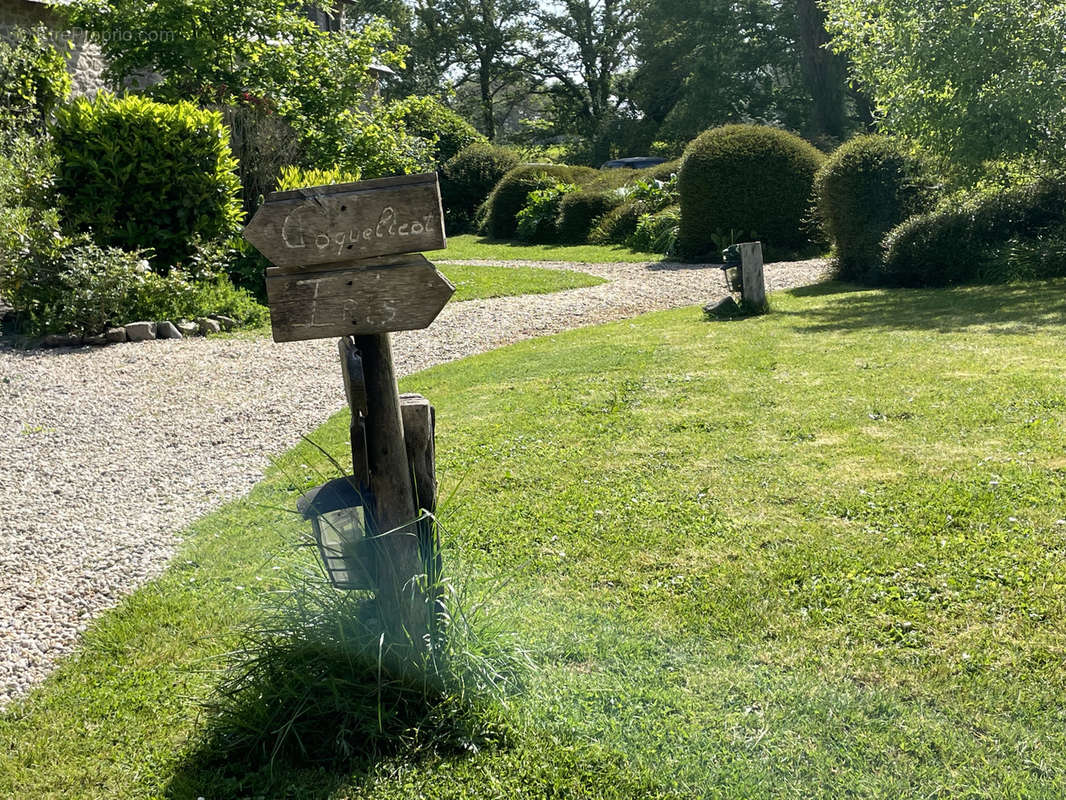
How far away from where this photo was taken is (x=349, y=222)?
8.86 ft

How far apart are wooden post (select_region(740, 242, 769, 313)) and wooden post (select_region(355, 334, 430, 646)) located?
846 cm

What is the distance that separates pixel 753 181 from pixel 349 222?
15372mm

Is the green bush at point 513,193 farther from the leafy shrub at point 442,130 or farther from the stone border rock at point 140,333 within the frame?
the stone border rock at point 140,333

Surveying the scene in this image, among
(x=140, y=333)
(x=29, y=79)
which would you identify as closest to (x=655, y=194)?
(x=29, y=79)

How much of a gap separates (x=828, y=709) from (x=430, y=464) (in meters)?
1.57

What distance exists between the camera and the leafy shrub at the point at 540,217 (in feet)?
72.6

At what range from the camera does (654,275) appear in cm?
1552

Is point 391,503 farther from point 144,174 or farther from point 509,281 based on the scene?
point 509,281

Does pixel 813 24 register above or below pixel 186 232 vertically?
above

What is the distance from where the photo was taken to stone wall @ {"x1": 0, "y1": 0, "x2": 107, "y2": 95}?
49.7 ft

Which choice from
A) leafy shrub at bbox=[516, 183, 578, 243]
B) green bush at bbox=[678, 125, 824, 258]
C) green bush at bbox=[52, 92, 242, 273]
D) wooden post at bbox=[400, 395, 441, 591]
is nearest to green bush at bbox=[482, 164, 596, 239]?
leafy shrub at bbox=[516, 183, 578, 243]

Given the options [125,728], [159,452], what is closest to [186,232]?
[159,452]

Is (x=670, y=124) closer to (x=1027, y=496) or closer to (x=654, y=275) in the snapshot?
(x=654, y=275)

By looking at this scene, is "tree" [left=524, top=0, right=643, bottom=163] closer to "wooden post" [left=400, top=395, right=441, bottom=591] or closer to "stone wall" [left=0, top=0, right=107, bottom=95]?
"stone wall" [left=0, top=0, right=107, bottom=95]
